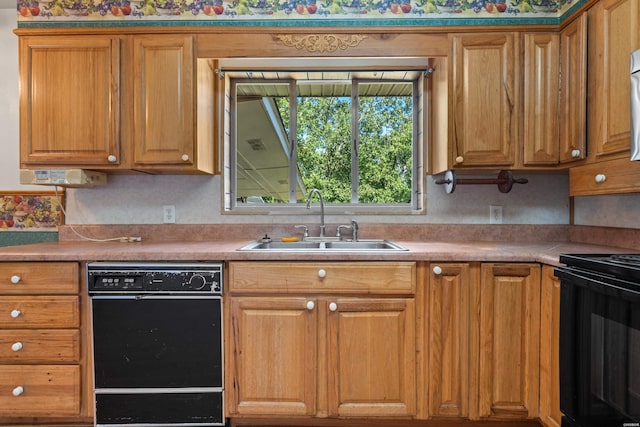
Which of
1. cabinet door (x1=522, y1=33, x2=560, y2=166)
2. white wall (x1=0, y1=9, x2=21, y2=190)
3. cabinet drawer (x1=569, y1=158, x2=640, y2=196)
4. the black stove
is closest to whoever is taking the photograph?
the black stove

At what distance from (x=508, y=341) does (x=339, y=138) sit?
63.5 inches

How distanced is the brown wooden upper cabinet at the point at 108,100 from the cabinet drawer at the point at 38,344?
897 millimetres

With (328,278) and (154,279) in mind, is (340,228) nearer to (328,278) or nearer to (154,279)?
(328,278)

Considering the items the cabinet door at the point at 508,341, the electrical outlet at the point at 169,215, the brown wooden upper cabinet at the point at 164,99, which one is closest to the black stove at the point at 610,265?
the cabinet door at the point at 508,341

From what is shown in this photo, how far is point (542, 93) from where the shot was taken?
6.53 ft

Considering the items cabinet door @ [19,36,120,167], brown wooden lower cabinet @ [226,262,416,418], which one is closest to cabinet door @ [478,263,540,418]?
brown wooden lower cabinet @ [226,262,416,418]

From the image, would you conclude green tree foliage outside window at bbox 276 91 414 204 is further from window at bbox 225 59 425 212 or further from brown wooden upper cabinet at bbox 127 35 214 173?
brown wooden upper cabinet at bbox 127 35 214 173

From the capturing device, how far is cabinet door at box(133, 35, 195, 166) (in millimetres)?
2023

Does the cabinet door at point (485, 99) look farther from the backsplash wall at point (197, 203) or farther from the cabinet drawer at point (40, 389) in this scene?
the cabinet drawer at point (40, 389)

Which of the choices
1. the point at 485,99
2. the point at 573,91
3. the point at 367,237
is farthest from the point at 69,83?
the point at 573,91

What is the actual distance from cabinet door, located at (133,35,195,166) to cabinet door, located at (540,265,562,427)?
1.91m

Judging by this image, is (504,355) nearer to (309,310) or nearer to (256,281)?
(309,310)

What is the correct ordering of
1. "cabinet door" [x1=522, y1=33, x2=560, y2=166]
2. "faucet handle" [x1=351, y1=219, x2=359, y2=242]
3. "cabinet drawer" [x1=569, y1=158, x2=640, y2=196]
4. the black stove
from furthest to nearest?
1. "faucet handle" [x1=351, y1=219, x2=359, y2=242]
2. "cabinet door" [x1=522, y1=33, x2=560, y2=166]
3. "cabinet drawer" [x1=569, y1=158, x2=640, y2=196]
4. the black stove

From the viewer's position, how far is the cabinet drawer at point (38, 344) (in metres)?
1.74
